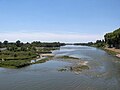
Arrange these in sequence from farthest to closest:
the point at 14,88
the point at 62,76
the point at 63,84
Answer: the point at 62,76 → the point at 63,84 → the point at 14,88

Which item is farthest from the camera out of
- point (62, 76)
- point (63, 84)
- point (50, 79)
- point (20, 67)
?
point (20, 67)

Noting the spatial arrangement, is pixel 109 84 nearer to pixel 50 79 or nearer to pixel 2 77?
pixel 50 79

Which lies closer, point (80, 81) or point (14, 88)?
point (14, 88)

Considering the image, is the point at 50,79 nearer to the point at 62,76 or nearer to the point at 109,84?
the point at 62,76

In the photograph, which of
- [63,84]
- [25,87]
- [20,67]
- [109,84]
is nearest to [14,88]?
[25,87]

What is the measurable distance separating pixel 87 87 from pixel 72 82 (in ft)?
9.59

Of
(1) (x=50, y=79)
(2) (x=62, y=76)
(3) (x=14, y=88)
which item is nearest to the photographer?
(3) (x=14, y=88)

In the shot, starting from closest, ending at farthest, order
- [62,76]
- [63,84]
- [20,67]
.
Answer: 1. [63,84]
2. [62,76]
3. [20,67]

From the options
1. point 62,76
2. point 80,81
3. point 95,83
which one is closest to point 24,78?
point 62,76

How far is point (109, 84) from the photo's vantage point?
26.9 m

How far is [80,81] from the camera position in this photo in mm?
28281

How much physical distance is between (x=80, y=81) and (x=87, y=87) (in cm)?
303

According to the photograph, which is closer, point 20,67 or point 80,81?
point 80,81

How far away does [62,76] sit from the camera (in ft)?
103
